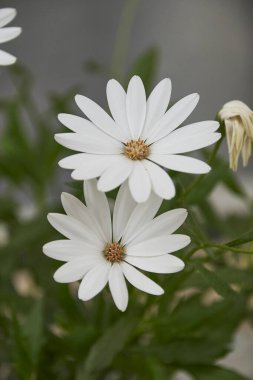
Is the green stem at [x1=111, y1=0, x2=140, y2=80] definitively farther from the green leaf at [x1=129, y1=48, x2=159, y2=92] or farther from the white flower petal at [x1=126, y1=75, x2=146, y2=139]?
the white flower petal at [x1=126, y1=75, x2=146, y2=139]

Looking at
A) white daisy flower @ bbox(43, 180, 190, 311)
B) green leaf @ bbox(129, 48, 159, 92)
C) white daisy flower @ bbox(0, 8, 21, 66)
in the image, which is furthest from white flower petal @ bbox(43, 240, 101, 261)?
green leaf @ bbox(129, 48, 159, 92)

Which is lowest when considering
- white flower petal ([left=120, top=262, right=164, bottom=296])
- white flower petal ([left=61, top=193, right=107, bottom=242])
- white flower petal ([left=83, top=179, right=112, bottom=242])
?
white flower petal ([left=120, top=262, right=164, bottom=296])

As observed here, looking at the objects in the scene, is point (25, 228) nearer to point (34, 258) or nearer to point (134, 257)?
point (34, 258)

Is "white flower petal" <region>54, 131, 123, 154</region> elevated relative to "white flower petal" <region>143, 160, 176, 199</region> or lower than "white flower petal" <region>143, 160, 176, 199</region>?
elevated

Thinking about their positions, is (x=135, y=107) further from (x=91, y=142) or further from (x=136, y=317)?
(x=136, y=317)

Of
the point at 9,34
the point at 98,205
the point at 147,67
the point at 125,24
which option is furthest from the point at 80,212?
the point at 125,24

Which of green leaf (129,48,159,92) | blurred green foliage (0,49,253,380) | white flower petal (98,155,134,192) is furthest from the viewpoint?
green leaf (129,48,159,92)
